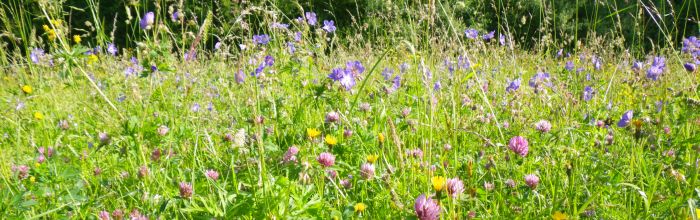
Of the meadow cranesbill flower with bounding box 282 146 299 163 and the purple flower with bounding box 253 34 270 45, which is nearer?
the meadow cranesbill flower with bounding box 282 146 299 163

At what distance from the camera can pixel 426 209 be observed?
3.35 feet

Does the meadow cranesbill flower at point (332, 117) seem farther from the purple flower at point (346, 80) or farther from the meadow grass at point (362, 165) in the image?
the purple flower at point (346, 80)

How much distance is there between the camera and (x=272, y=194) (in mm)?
1123

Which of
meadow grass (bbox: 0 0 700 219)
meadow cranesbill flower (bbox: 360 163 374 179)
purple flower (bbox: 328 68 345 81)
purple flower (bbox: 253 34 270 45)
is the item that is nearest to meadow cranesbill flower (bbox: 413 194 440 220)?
meadow grass (bbox: 0 0 700 219)

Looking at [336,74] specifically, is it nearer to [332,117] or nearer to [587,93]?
[332,117]

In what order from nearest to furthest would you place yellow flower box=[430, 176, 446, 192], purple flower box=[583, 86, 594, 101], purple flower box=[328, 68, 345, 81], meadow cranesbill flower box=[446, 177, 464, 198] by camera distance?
yellow flower box=[430, 176, 446, 192]
meadow cranesbill flower box=[446, 177, 464, 198]
purple flower box=[328, 68, 345, 81]
purple flower box=[583, 86, 594, 101]

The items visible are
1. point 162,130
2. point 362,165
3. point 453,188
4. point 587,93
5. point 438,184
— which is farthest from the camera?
point 587,93

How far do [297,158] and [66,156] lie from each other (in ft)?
3.41

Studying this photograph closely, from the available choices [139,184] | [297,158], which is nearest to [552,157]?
[297,158]

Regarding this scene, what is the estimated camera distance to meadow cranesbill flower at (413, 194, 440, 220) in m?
1.02

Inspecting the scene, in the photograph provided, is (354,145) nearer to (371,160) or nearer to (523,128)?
(371,160)

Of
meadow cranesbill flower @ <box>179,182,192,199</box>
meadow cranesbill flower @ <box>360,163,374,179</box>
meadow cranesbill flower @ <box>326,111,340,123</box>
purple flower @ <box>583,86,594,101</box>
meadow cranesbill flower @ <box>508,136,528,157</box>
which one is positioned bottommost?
purple flower @ <box>583,86,594,101</box>

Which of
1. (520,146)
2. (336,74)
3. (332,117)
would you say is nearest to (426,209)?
(520,146)

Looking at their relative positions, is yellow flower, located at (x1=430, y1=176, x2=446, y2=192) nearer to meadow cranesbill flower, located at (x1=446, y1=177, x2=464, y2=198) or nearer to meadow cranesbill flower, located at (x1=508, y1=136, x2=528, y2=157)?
meadow cranesbill flower, located at (x1=446, y1=177, x2=464, y2=198)
